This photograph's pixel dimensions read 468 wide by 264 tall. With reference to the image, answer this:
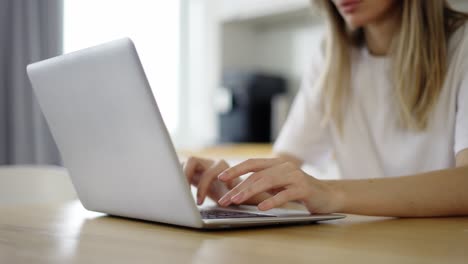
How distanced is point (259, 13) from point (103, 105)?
275cm

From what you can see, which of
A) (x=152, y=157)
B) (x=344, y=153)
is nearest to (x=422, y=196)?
(x=152, y=157)

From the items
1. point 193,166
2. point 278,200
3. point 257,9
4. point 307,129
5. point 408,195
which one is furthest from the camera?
point 257,9

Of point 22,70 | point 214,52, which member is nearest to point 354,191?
point 22,70

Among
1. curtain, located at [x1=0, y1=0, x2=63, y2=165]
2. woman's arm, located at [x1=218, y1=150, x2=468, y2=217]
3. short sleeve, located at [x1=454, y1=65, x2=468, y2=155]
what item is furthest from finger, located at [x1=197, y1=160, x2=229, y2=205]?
curtain, located at [x1=0, y1=0, x2=63, y2=165]

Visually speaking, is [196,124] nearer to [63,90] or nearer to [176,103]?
[176,103]

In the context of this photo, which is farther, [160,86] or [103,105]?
[160,86]

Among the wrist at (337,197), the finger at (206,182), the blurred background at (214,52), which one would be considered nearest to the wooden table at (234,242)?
the wrist at (337,197)

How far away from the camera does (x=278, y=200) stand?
73cm

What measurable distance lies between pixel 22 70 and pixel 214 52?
144 centimetres

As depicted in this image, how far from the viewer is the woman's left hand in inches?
28.9

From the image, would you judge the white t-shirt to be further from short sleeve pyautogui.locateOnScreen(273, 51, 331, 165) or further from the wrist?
the wrist

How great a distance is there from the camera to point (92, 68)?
2.18 ft

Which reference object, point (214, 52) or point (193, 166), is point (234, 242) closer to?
point (193, 166)

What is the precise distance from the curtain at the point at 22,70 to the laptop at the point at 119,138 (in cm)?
166
